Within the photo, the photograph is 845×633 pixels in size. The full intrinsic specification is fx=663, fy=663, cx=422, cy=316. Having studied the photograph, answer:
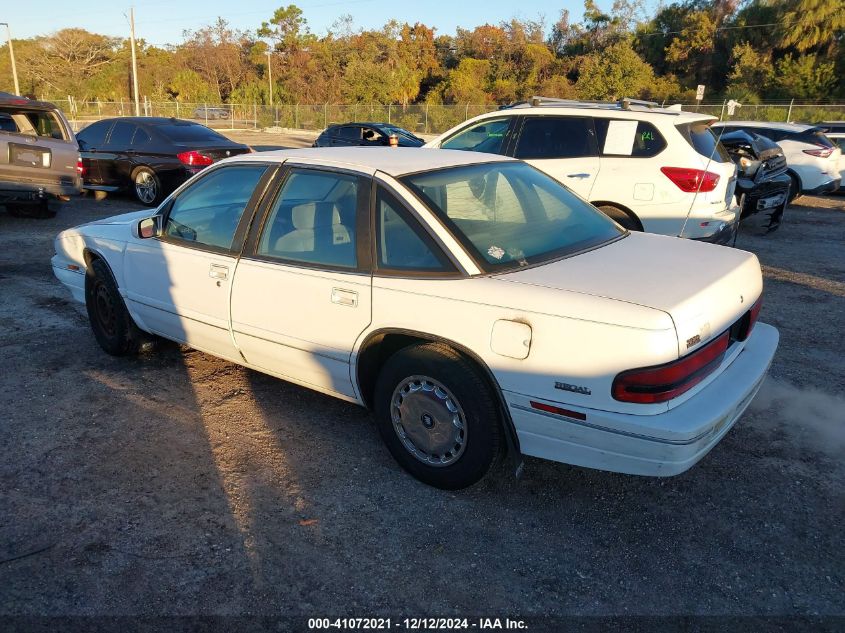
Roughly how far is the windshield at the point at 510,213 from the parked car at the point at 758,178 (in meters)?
6.63

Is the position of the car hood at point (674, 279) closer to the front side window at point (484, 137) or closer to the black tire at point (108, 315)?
the black tire at point (108, 315)

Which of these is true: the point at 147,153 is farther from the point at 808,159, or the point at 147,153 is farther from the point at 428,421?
the point at 808,159

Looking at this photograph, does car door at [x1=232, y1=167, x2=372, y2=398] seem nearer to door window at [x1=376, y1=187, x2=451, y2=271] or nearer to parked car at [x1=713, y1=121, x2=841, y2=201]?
door window at [x1=376, y1=187, x2=451, y2=271]

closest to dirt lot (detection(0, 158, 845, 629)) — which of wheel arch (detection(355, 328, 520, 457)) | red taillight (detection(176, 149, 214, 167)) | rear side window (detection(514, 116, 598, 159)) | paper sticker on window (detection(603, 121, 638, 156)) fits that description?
wheel arch (detection(355, 328, 520, 457))

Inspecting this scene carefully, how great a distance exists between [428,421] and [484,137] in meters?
5.35

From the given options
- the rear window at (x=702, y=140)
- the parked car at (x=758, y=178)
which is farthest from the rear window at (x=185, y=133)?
the parked car at (x=758, y=178)

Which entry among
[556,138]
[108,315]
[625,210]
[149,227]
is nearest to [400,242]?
[149,227]

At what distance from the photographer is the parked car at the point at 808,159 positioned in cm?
1270

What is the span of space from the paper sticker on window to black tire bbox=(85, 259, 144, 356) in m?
5.01

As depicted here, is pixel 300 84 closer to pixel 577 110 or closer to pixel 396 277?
pixel 577 110

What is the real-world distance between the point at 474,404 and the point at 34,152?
366 inches

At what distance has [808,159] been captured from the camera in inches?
501

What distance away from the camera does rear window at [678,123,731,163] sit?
681 cm

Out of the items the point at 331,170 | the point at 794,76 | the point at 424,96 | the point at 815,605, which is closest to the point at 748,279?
the point at 815,605
